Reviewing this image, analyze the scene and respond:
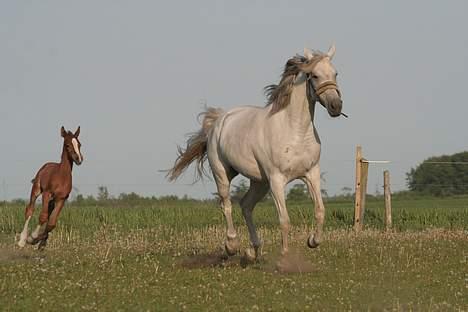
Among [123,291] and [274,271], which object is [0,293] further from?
[274,271]

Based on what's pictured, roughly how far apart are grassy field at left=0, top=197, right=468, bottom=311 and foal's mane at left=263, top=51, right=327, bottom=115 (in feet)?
7.44

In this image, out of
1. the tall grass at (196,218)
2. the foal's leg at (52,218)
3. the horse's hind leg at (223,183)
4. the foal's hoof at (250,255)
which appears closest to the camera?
the foal's hoof at (250,255)

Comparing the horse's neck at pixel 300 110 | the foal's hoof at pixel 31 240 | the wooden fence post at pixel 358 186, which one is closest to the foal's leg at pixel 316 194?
the horse's neck at pixel 300 110

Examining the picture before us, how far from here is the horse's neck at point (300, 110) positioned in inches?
462

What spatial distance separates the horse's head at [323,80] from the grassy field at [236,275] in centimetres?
237

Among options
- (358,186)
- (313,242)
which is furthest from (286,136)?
(358,186)

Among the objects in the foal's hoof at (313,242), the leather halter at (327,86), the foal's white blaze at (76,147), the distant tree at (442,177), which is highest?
the distant tree at (442,177)

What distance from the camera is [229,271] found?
1192cm

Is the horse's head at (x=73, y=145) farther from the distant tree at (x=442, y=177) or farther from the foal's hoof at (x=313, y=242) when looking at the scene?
the distant tree at (x=442, y=177)

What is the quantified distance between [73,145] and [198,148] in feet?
7.74

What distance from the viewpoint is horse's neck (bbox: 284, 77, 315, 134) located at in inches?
462

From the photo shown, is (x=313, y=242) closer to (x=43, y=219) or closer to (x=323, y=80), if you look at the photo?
(x=323, y=80)

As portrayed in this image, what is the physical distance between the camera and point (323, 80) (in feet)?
37.5

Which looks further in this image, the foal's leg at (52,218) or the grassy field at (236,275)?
the foal's leg at (52,218)
